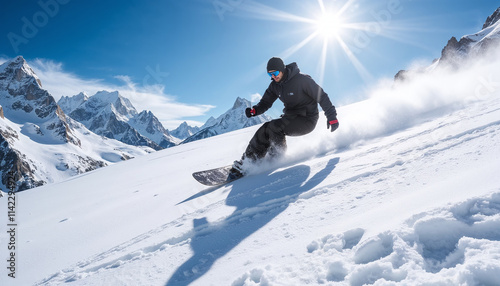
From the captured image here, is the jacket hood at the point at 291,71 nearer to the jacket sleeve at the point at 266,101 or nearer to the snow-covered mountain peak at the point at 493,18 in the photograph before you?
the jacket sleeve at the point at 266,101

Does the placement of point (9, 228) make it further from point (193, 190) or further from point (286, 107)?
point (286, 107)

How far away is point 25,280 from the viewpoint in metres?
2.21

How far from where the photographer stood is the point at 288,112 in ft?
16.0

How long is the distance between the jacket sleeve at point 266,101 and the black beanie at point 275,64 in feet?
2.41

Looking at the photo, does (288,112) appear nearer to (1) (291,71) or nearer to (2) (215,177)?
(1) (291,71)

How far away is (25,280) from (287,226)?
93.5 inches

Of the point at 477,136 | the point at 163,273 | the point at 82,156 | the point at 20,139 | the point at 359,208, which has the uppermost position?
the point at 20,139

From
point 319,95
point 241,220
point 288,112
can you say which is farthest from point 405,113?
point 241,220

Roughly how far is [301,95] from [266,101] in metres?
0.98

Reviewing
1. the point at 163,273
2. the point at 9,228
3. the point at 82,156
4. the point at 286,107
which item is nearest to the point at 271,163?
the point at 286,107

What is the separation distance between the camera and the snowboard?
4398 millimetres

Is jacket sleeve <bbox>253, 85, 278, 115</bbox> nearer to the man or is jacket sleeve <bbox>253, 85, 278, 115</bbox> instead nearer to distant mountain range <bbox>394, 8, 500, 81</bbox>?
the man

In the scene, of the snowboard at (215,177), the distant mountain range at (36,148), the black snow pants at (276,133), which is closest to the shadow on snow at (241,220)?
the snowboard at (215,177)

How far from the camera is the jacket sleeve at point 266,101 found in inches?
211
